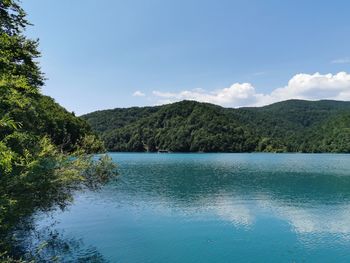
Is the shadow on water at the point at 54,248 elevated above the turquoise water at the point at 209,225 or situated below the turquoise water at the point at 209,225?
above

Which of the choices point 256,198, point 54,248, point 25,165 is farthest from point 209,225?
point 25,165

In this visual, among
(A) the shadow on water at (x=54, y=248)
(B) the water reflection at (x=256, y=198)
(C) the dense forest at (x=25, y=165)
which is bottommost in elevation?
(B) the water reflection at (x=256, y=198)

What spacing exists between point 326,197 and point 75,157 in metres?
34.1

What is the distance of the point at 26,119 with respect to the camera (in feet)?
60.7

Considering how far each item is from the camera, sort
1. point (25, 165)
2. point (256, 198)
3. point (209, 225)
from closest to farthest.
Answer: point (25, 165) < point (209, 225) < point (256, 198)

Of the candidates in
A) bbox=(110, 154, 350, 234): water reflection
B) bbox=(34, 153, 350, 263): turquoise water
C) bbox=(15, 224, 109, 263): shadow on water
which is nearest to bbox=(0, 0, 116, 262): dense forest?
bbox=(15, 224, 109, 263): shadow on water

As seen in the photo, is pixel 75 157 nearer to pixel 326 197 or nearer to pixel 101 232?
pixel 101 232

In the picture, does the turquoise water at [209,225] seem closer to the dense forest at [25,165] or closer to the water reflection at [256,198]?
the water reflection at [256,198]

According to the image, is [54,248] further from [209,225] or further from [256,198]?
[256,198]

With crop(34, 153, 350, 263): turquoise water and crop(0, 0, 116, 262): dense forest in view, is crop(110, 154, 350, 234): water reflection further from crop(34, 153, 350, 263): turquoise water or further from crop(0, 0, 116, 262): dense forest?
crop(0, 0, 116, 262): dense forest

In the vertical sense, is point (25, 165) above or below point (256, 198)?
above

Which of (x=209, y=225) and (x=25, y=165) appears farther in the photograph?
(x=209, y=225)

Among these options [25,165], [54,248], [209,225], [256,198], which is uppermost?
[25,165]

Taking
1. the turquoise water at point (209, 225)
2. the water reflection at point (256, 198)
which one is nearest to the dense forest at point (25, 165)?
→ the turquoise water at point (209, 225)
